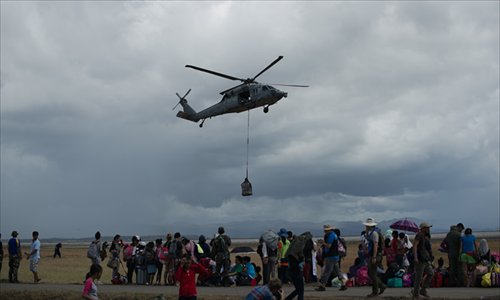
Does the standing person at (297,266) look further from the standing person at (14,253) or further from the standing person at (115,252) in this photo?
the standing person at (14,253)

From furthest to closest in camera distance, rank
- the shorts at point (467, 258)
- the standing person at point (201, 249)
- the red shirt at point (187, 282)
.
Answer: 1. the standing person at point (201, 249)
2. the shorts at point (467, 258)
3. the red shirt at point (187, 282)

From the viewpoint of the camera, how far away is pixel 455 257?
1803 cm

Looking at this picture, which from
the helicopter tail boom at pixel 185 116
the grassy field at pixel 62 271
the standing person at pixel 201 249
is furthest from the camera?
the helicopter tail boom at pixel 185 116

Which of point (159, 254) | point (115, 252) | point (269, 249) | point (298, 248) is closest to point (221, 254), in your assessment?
point (269, 249)

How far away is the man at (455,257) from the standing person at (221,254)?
6691 mm

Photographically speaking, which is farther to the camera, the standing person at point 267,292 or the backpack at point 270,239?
the backpack at point 270,239

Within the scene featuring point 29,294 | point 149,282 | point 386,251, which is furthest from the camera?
point 149,282

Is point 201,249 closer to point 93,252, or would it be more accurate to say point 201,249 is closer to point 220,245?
point 220,245

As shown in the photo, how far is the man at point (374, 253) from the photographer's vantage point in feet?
49.2

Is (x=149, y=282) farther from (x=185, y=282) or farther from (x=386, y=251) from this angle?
(x=185, y=282)

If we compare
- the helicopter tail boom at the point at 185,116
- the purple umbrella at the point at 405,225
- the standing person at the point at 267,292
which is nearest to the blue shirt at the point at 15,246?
the helicopter tail boom at the point at 185,116

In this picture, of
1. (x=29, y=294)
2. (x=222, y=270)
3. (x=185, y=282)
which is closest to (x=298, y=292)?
(x=185, y=282)

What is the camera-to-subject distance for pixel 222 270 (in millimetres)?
A: 19469

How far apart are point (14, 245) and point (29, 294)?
Result: 4175mm
